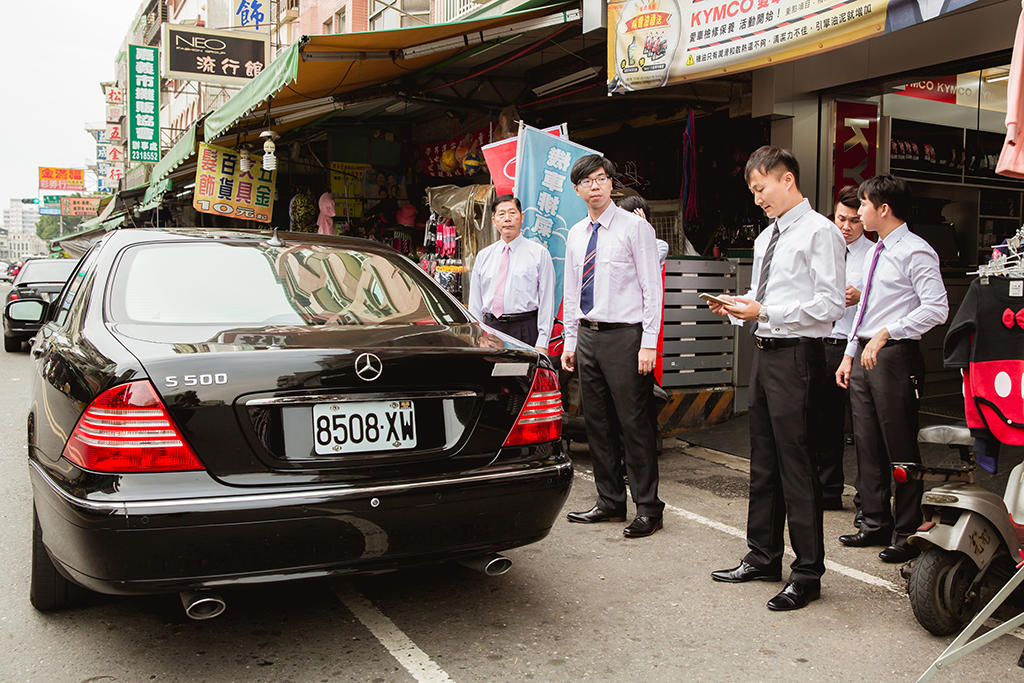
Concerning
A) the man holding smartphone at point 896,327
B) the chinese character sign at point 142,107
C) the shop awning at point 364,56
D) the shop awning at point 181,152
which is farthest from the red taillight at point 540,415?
the chinese character sign at point 142,107

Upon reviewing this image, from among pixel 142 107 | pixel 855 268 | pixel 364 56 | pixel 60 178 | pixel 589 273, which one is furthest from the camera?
pixel 60 178

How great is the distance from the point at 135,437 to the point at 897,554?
135 inches

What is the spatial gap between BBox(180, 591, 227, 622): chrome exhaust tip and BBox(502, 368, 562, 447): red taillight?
106 cm

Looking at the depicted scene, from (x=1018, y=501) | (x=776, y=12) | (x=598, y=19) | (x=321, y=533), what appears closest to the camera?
(x=321, y=533)

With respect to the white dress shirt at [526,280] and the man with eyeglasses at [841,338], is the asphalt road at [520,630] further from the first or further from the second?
the white dress shirt at [526,280]

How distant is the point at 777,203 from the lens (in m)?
3.60

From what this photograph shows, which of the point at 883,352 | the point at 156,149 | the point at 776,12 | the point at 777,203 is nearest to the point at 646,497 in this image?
the point at 883,352

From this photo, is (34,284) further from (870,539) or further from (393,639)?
(870,539)

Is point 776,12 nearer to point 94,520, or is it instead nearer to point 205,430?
point 205,430

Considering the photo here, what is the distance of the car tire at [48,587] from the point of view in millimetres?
3357

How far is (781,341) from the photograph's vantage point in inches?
139

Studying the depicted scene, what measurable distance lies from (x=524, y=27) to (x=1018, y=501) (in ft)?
18.3

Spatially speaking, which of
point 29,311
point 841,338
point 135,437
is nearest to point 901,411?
point 841,338

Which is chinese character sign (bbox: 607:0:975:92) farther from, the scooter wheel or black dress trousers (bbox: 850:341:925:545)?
the scooter wheel
